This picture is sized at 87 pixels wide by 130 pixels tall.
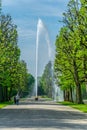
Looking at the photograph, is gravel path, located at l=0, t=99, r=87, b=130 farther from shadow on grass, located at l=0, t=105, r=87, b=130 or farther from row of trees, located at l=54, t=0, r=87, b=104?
row of trees, located at l=54, t=0, r=87, b=104

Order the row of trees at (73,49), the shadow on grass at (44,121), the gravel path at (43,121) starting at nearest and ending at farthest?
the gravel path at (43,121) → the shadow on grass at (44,121) → the row of trees at (73,49)

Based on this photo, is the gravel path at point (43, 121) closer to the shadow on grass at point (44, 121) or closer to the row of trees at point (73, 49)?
the shadow on grass at point (44, 121)

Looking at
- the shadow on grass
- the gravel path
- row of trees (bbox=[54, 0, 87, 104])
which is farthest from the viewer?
row of trees (bbox=[54, 0, 87, 104])

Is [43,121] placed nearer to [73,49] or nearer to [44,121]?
[44,121]

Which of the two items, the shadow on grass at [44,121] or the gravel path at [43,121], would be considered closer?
the gravel path at [43,121]

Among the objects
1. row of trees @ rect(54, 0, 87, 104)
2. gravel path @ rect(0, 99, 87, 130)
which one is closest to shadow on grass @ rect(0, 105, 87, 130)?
gravel path @ rect(0, 99, 87, 130)

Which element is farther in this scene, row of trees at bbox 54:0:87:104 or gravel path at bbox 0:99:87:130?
row of trees at bbox 54:0:87:104

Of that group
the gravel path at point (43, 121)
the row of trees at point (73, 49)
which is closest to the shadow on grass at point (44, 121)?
the gravel path at point (43, 121)

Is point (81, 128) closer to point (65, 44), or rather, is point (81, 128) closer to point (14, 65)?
point (65, 44)

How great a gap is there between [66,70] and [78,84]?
17.0 feet

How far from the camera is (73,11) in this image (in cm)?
5575

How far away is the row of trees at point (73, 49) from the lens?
4928 centimetres

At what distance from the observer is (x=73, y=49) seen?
67750 mm

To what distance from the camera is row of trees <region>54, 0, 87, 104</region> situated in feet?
162
